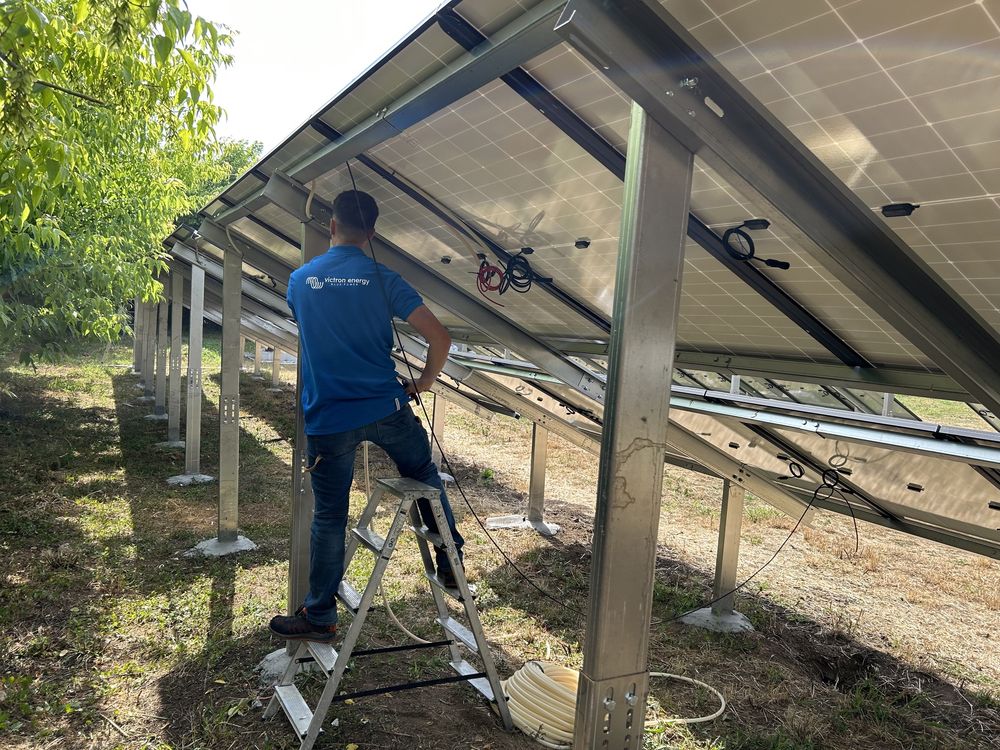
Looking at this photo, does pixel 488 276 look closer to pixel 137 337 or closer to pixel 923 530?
pixel 923 530

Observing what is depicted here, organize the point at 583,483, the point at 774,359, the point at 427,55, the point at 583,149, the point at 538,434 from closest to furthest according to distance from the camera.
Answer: the point at 427,55, the point at 583,149, the point at 774,359, the point at 538,434, the point at 583,483

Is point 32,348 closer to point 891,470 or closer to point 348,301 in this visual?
point 348,301

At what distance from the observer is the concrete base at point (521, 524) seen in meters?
7.82

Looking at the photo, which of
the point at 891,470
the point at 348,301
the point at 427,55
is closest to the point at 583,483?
the point at 891,470

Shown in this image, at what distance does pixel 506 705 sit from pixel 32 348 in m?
9.76

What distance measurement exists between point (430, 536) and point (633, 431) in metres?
1.68

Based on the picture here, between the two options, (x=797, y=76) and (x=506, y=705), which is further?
(x=506, y=705)

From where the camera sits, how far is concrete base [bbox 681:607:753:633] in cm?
545

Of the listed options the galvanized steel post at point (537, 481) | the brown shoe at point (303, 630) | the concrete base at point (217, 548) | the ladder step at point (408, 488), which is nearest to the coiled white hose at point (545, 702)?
the ladder step at point (408, 488)

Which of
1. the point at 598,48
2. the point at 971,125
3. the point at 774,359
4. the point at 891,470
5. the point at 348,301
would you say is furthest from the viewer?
the point at 891,470

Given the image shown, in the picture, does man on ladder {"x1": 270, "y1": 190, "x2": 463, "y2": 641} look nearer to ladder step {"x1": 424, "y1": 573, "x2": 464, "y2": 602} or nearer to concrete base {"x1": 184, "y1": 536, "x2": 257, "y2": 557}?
ladder step {"x1": 424, "y1": 573, "x2": 464, "y2": 602}

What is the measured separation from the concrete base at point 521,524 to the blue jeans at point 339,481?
457 centimetres

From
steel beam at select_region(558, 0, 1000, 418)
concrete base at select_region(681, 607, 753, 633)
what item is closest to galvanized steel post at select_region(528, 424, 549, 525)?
concrete base at select_region(681, 607, 753, 633)

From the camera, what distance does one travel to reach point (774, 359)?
3.57 meters
